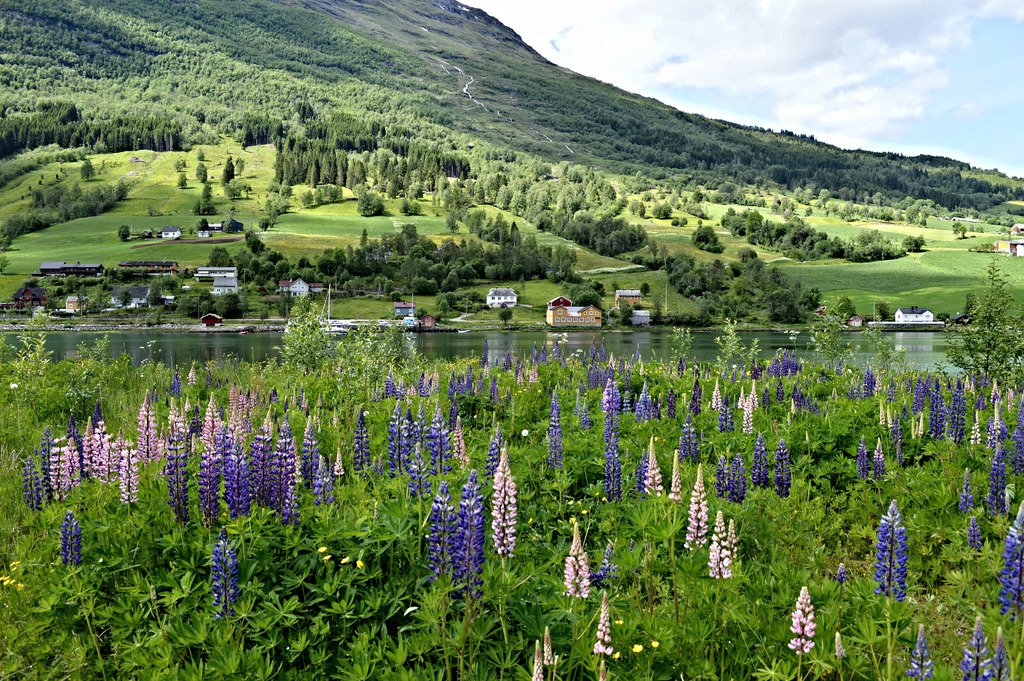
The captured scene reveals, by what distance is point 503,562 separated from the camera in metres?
3.84

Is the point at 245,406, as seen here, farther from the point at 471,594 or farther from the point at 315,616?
the point at 471,594

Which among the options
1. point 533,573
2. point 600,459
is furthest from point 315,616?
point 600,459

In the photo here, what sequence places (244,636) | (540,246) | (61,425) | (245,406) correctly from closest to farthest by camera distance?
(244,636) → (245,406) → (61,425) → (540,246)

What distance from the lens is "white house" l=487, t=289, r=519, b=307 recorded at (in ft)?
442

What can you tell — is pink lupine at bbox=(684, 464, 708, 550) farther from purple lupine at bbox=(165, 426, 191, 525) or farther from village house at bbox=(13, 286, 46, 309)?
village house at bbox=(13, 286, 46, 309)

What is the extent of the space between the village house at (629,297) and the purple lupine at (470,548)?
439 ft

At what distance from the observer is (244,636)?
3807 mm

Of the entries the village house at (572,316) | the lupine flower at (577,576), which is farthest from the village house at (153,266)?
the lupine flower at (577,576)

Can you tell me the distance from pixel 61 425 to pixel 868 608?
11.1 m

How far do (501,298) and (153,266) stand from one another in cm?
7900

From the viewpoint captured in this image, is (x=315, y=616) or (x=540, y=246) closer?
(x=315, y=616)

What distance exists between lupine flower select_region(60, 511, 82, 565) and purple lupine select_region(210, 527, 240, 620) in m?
1.30

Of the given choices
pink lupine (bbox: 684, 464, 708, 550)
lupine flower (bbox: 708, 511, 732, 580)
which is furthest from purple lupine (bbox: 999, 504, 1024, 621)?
pink lupine (bbox: 684, 464, 708, 550)

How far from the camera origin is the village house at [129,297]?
126312 millimetres
